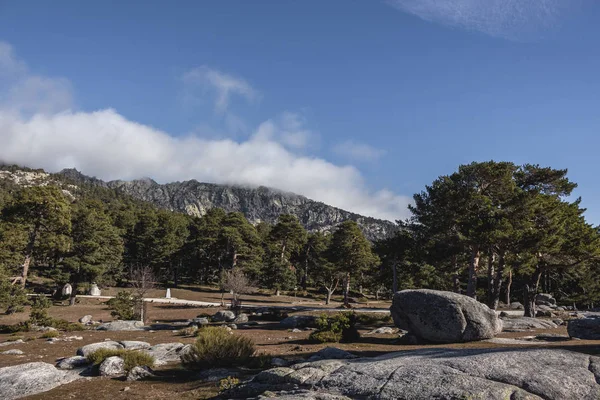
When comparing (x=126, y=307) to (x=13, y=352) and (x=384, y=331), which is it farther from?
(x=384, y=331)

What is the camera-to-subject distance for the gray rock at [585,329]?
19.6 meters

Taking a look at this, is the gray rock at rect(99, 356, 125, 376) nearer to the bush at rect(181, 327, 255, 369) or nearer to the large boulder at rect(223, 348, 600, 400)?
the bush at rect(181, 327, 255, 369)

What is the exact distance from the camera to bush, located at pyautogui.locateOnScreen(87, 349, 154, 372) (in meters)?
13.5

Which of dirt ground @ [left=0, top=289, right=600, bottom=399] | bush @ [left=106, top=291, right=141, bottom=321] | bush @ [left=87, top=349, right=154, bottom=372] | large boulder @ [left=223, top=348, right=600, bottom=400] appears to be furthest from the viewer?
bush @ [left=106, top=291, right=141, bottom=321]

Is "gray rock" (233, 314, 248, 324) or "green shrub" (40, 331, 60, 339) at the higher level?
"green shrub" (40, 331, 60, 339)

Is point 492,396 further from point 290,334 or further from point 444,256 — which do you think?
point 444,256

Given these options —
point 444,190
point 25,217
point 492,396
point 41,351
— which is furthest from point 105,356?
point 25,217

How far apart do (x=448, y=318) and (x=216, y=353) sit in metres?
12.4

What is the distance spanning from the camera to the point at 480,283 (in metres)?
64.4

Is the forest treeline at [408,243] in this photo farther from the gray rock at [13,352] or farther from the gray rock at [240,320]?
the gray rock at [13,352]

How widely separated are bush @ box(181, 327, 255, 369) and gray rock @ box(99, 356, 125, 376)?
7.02ft

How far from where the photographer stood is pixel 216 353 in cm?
1402

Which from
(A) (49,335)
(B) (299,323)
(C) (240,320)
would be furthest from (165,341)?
(C) (240,320)

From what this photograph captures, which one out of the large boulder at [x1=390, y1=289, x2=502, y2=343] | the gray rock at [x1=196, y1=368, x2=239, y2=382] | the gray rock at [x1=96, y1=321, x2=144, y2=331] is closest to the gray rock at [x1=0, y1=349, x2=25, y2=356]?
the gray rock at [x1=96, y1=321, x2=144, y2=331]
